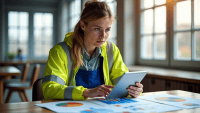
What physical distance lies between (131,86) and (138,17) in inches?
111

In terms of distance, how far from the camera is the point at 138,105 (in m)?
1.08

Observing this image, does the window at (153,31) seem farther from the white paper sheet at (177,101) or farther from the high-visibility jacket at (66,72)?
the white paper sheet at (177,101)

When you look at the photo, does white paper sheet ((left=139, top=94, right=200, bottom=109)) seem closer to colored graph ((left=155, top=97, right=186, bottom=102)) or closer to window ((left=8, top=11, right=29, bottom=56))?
colored graph ((left=155, top=97, right=186, bottom=102))

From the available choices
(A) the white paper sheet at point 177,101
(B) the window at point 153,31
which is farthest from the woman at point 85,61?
(B) the window at point 153,31

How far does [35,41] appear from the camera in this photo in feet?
27.8

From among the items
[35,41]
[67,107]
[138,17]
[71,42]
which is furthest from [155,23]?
[35,41]

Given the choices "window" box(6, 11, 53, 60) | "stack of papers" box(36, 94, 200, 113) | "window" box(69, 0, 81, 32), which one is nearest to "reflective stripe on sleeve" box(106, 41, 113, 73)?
"stack of papers" box(36, 94, 200, 113)

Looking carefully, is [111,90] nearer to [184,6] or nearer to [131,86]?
[131,86]

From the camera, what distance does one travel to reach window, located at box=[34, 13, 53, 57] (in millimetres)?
8477

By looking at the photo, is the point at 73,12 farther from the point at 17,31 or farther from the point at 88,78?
the point at 88,78

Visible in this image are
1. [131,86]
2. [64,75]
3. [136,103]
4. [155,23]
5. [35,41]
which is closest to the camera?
[136,103]

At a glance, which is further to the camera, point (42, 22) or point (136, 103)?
point (42, 22)

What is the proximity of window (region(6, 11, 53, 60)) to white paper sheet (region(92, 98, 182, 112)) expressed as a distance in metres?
7.66

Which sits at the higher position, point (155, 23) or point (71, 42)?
→ point (155, 23)
